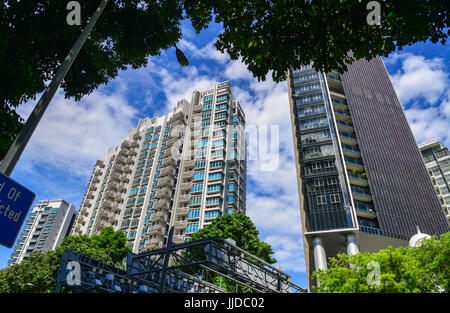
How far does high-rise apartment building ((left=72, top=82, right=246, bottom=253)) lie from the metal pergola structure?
2877cm

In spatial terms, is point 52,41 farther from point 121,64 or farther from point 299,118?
point 299,118

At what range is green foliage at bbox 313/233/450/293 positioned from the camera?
1550 centimetres

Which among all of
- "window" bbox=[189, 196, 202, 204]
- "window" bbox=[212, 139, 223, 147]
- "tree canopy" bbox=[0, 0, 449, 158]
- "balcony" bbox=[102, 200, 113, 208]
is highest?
"window" bbox=[212, 139, 223, 147]

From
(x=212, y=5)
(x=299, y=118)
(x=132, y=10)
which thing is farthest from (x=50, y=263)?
(x=299, y=118)

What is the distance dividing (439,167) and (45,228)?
120165mm

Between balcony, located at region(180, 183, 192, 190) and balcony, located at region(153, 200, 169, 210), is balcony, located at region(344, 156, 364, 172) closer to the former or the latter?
balcony, located at region(180, 183, 192, 190)

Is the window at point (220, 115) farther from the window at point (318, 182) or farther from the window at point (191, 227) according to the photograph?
the window at point (318, 182)

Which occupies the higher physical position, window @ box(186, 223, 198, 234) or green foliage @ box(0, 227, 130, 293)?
window @ box(186, 223, 198, 234)

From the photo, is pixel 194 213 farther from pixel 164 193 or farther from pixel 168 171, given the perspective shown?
pixel 168 171

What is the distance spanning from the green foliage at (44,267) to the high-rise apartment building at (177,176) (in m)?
14.2

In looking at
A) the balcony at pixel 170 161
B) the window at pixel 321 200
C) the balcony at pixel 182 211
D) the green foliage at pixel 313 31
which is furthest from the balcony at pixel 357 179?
the balcony at pixel 170 161

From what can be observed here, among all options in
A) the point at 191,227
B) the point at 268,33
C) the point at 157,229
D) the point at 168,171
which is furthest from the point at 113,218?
the point at 268,33

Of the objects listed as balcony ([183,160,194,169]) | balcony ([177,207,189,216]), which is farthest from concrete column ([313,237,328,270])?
balcony ([183,160,194,169])

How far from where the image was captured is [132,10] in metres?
11.0
